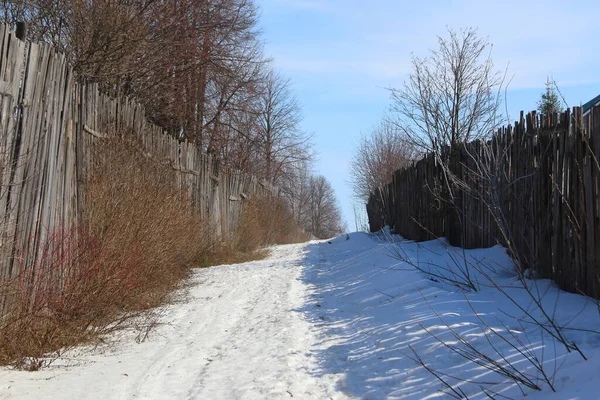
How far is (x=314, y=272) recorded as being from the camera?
36.5ft

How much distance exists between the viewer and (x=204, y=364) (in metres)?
4.71

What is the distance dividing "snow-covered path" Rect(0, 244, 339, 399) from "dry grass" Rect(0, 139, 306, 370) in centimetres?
33

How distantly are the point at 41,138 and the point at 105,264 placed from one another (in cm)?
136

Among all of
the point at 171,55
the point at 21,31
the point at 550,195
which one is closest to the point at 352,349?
the point at 550,195

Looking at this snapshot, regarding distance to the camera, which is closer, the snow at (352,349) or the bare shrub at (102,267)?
the snow at (352,349)

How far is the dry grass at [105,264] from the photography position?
4.50 m

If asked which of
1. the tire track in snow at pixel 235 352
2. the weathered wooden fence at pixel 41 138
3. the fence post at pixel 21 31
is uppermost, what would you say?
the fence post at pixel 21 31

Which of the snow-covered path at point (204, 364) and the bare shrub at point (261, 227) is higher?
the bare shrub at point (261, 227)

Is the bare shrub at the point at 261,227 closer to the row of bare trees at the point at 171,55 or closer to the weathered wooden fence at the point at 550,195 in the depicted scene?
the row of bare trees at the point at 171,55

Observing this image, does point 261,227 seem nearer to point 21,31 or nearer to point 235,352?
point 235,352

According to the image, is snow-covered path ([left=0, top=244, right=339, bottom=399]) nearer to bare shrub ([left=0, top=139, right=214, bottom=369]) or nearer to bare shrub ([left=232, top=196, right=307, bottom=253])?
bare shrub ([left=0, top=139, right=214, bottom=369])

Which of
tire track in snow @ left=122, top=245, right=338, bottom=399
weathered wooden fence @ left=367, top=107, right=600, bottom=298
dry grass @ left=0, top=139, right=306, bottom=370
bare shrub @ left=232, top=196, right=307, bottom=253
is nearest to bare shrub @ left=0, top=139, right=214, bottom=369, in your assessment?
dry grass @ left=0, top=139, right=306, bottom=370

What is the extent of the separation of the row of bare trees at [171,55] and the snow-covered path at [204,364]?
5.64m

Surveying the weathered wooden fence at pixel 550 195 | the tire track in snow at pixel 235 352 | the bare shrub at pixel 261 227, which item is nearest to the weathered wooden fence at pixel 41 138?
the tire track in snow at pixel 235 352
